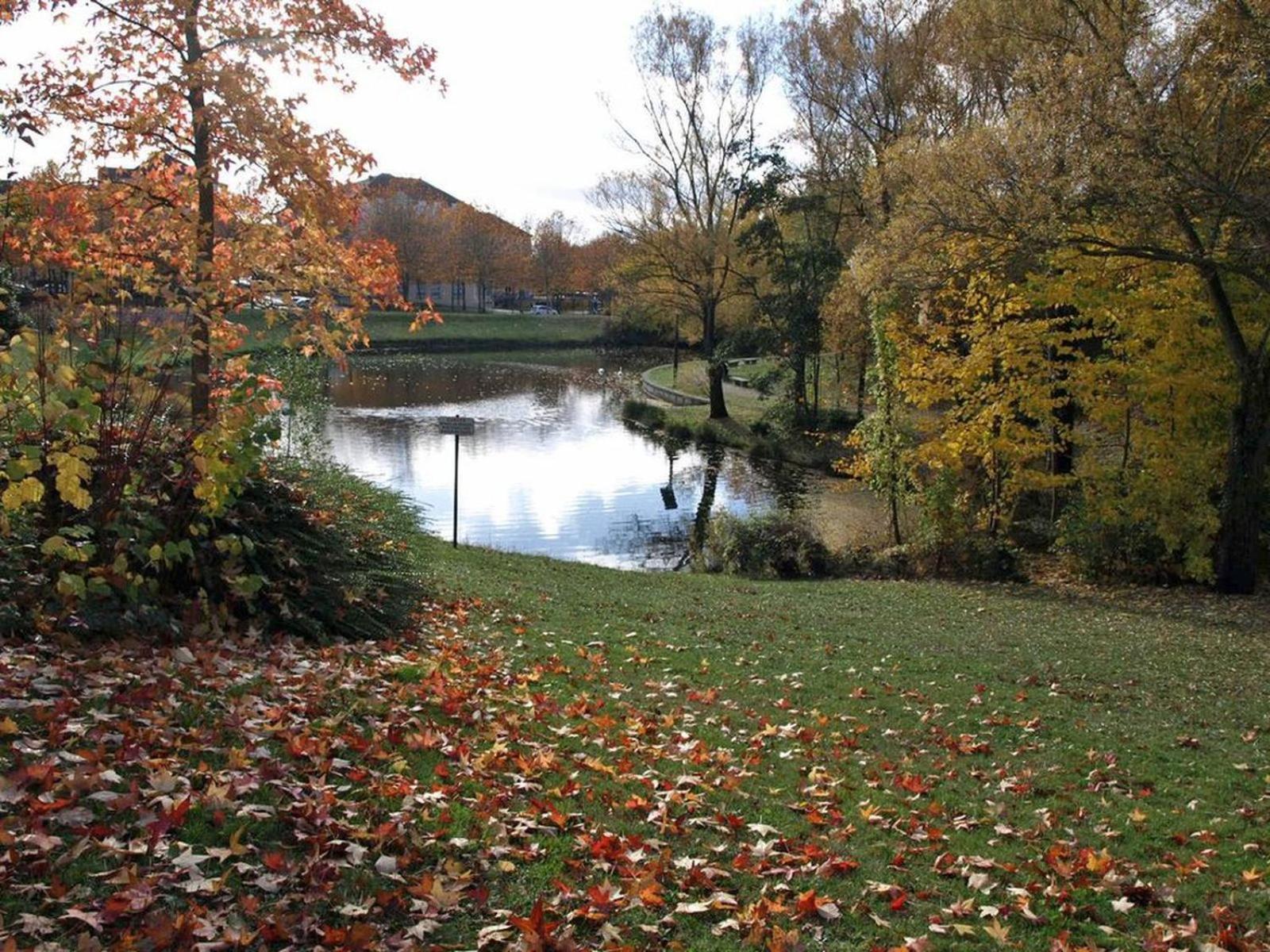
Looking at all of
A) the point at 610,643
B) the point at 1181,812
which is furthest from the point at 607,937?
the point at 610,643

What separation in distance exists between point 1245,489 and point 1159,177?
212 inches

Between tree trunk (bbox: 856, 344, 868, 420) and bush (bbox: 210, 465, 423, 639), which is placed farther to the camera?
tree trunk (bbox: 856, 344, 868, 420)

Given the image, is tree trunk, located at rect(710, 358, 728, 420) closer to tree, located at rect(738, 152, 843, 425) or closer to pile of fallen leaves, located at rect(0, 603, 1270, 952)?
tree, located at rect(738, 152, 843, 425)

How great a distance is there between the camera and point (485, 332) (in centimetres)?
7781

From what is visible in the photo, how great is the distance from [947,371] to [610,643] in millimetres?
10556

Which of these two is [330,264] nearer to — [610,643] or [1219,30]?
[610,643]

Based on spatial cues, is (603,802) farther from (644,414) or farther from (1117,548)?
(644,414)

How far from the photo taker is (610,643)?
32.4 feet

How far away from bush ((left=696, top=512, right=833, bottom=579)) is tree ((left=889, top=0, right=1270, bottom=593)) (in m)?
6.18

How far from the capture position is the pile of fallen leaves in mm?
3631

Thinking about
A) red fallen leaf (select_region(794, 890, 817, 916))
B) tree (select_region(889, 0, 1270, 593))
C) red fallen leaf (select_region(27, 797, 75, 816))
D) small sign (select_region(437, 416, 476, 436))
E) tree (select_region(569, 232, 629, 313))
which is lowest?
red fallen leaf (select_region(794, 890, 817, 916))

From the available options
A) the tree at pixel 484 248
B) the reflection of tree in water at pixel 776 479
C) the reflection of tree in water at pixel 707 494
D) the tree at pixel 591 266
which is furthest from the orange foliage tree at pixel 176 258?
the tree at pixel 591 266

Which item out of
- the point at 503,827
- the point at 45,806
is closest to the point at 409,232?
the point at 503,827

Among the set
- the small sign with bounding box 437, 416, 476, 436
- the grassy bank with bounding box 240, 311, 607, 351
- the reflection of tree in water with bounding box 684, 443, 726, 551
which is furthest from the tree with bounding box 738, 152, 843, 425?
the grassy bank with bounding box 240, 311, 607, 351
